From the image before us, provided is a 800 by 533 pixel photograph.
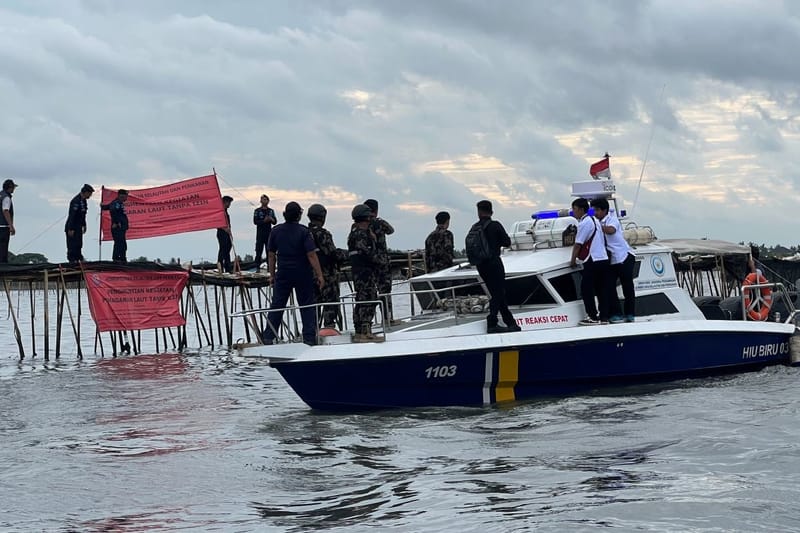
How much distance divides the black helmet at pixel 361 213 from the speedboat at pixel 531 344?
107 cm

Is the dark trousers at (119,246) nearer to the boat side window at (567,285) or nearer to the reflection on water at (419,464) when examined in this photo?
the reflection on water at (419,464)

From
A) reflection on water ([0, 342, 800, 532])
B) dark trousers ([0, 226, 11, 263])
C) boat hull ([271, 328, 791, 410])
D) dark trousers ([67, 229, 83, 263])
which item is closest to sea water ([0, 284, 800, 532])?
reflection on water ([0, 342, 800, 532])

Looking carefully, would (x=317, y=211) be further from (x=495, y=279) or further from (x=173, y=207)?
(x=173, y=207)

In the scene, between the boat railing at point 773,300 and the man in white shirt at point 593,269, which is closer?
the man in white shirt at point 593,269

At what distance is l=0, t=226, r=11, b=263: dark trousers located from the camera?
72.4ft

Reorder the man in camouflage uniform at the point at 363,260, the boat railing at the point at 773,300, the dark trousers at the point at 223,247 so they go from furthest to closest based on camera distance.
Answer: the dark trousers at the point at 223,247, the boat railing at the point at 773,300, the man in camouflage uniform at the point at 363,260

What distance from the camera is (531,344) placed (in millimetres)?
12711

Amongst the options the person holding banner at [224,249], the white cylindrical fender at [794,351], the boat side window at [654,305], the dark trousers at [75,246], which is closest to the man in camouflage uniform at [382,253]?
the boat side window at [654,305]

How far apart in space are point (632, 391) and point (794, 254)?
2843 cm

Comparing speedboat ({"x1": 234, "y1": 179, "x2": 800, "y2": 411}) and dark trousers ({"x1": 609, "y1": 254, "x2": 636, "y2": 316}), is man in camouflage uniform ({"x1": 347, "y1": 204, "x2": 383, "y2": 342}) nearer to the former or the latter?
speedboat ({"x1": 234, "y1": 179, "x2": 800, "y2": 411})

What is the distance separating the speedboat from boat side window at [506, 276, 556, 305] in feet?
0.05

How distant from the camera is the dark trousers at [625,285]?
13.6 meters

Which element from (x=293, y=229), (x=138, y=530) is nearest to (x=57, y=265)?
(x=293, y=229)

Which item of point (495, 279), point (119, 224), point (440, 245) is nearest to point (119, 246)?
point (119, 224)
